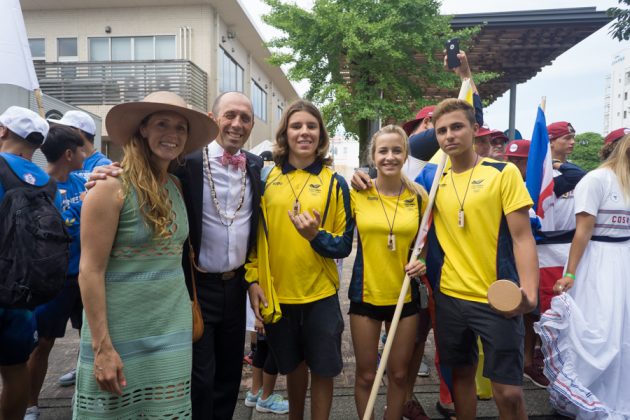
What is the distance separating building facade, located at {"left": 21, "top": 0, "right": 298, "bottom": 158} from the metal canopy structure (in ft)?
28.4

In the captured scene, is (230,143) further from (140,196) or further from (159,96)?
(140,196)

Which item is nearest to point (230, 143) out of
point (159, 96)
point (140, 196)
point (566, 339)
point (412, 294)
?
point (159, 96)

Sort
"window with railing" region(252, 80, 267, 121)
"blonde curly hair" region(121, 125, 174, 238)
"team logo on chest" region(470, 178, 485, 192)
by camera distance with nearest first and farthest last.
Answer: "blonde curly hair" region(121, 125, 174, 238), "team logo on chest" region(470, 178, 485, 192), "window with railing" region(252, 80, 267, 121)

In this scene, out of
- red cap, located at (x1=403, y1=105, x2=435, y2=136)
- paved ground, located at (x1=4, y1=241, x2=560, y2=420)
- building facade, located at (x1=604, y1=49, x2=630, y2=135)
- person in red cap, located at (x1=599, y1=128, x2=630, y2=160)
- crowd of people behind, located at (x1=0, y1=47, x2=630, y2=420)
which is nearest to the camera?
crowd of people behind, located at (x1=0, y1=47, x2=630, y2=420)

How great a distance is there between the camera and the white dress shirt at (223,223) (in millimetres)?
2545

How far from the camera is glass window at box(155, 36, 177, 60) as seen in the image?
1590cm

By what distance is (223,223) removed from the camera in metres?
2.57

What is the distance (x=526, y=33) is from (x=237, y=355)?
13.3 m

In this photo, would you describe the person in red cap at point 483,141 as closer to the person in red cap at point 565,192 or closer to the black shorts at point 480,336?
the person in red cap at point 565,192

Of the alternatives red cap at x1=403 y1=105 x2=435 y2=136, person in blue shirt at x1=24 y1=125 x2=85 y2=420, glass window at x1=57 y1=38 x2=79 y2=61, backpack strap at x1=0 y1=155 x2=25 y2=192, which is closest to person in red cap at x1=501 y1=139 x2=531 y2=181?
red cap at x1=403 y1=105 x2=435 y2=136

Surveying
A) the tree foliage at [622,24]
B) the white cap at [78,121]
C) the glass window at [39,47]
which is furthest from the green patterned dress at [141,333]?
the glass window at [39,47]

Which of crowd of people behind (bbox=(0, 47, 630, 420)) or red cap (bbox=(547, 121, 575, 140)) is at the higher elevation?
red cap (bbox=(547, 121, 575, 140))

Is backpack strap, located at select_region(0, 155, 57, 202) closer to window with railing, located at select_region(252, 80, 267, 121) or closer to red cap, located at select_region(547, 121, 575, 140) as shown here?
red cap, located at select_region(547, 121, 575, 140)

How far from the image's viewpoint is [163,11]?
623 inches
